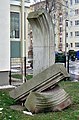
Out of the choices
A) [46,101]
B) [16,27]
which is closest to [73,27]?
[16,27]

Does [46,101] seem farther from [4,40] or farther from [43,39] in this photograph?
[4,40]

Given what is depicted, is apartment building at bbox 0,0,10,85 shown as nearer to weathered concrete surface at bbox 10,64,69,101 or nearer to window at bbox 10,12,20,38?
weathered concrete surface at bbox 10,64,69,101

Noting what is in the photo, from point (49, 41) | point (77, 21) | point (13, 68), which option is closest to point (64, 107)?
point (49, 41)

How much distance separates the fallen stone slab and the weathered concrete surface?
0.23 meters

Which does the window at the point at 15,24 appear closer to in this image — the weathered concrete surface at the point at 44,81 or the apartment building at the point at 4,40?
the apartment building at the point at 4,40

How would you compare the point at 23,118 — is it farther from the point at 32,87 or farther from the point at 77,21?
the point at 77,21

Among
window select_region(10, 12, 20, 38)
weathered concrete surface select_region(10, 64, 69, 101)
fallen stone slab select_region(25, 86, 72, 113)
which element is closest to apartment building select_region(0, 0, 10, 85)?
weathered concrete surface select_region(10, 64, 69, 101)

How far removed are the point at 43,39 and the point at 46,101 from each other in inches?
68.7

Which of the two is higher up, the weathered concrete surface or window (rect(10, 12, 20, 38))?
window (rect(10, 12, 20, 38))

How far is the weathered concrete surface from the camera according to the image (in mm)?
7093

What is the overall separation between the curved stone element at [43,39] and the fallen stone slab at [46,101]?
34.9 inches

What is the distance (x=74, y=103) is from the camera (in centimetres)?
801

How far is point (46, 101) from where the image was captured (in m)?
6.80

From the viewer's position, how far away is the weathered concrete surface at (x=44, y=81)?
7093 millimetres
